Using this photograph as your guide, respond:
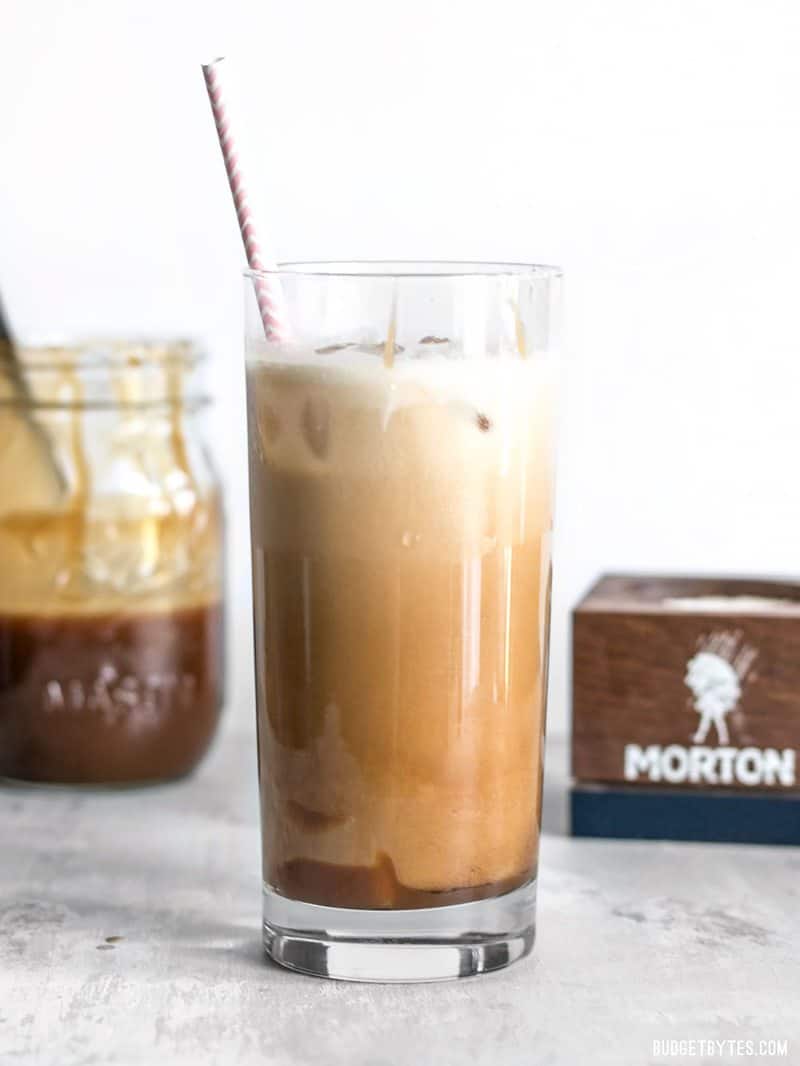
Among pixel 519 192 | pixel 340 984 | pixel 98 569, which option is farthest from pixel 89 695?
pixel 519 192

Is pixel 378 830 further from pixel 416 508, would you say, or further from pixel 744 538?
pixel 744 538

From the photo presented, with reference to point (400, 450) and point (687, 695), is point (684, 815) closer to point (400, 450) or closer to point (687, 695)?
point (687, 695)

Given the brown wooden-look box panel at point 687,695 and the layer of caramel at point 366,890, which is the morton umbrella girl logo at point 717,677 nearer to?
the brown wooden-look box panel at point 687,695

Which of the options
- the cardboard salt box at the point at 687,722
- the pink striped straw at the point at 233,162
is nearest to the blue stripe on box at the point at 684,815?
the cardboard salt box at the point at 687,722

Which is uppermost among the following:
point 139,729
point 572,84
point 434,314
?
point 572,84

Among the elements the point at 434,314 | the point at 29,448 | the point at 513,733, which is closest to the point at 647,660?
the point at 513,733

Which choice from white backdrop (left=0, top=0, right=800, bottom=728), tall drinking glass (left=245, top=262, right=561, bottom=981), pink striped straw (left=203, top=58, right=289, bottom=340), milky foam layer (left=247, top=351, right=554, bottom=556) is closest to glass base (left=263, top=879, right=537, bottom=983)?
tall drinking glass (left=245, top=262, right=561, bottom=981)

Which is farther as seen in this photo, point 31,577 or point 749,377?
point 749,377

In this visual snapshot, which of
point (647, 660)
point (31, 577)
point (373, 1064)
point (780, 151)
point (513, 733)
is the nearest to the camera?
point (373, 1064)
